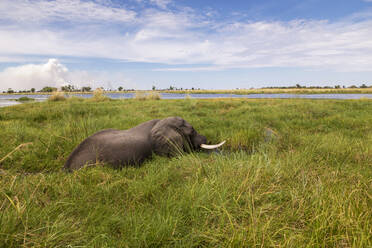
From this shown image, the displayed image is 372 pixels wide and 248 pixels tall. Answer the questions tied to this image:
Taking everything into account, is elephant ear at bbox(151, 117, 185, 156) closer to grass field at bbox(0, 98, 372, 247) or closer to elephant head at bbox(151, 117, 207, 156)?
elephant head at bbox(151, 117, 207, 156)

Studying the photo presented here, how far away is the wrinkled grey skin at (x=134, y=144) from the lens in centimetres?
340

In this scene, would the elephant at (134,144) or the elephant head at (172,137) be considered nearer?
the elephant at (134,144)

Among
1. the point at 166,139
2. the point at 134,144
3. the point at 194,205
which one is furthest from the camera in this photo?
the point at 166,139

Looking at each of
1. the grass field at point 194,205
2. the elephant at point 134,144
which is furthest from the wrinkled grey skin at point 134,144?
the grass field at point 194,205

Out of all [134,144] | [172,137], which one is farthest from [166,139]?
[134,144]

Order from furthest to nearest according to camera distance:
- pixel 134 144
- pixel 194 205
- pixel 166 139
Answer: pixel 166 139
pixel 134 144
pixel 194 205

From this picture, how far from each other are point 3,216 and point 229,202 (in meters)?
1.81

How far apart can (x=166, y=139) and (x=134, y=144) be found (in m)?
0.61

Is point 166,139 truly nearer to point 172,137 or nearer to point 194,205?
point 172,137

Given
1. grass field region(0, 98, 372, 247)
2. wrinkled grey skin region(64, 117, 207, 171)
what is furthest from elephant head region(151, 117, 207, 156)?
grass field region(0, 98, 372, 247)

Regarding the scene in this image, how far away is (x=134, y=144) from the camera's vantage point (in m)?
3.73

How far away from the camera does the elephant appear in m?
3.40

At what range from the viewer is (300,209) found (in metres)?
1.83

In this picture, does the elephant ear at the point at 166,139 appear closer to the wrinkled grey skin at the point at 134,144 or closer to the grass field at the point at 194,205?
the wrinkled grey skin at the point at 134,144
